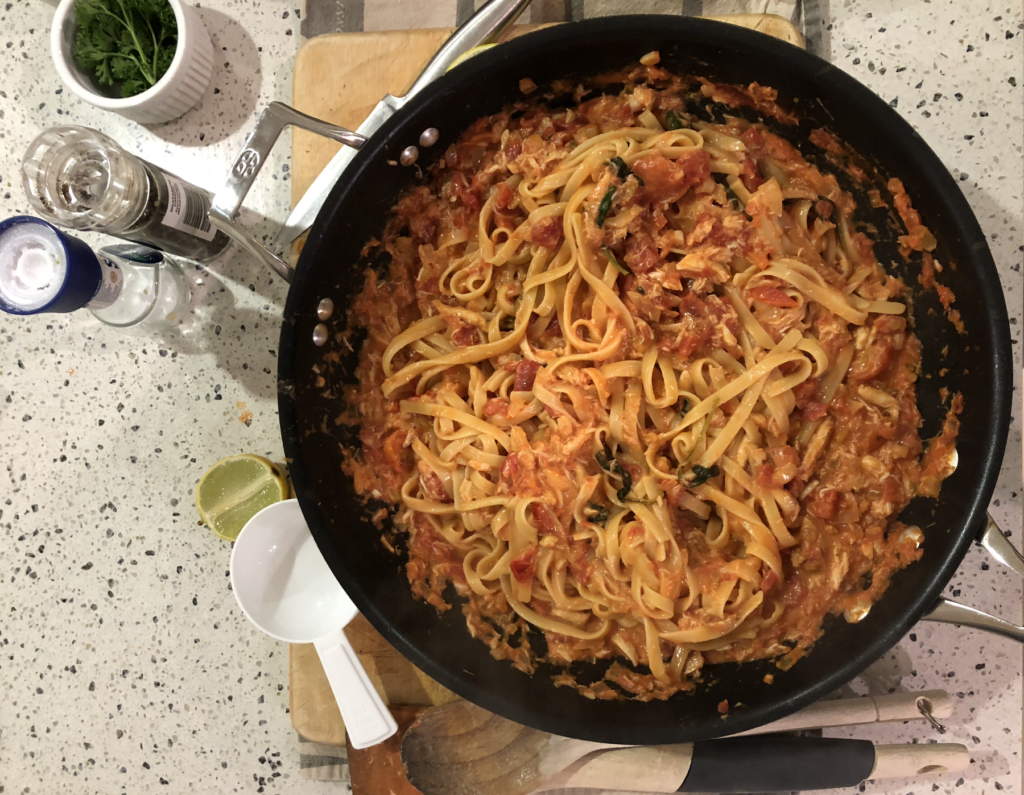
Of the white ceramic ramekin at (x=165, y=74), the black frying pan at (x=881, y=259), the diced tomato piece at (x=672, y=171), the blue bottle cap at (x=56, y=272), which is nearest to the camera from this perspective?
the black frying pan at (x=881, y=259)

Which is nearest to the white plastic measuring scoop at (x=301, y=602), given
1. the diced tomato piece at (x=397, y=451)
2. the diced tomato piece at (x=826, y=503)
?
the diced tomato piece at (x=397, y=451)

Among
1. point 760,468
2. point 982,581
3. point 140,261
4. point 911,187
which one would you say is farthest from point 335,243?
point 982,581

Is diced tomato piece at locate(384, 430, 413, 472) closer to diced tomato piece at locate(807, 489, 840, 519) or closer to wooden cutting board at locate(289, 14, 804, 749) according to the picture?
wooden cutting board at locate(289, 14, 804, 749)

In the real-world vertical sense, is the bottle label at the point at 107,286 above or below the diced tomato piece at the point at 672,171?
below

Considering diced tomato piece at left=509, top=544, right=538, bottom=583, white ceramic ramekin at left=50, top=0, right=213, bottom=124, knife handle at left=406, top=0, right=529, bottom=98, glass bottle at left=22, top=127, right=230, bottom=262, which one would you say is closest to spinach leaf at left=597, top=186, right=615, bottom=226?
knife handle at left=406, top=0, right=529, bottom=98

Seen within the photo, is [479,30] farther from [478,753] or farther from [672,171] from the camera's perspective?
[478,753]

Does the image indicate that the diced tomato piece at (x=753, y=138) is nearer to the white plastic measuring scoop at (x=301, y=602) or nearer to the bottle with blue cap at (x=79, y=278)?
the white plastic measuring scoop at (x=301, y=602)

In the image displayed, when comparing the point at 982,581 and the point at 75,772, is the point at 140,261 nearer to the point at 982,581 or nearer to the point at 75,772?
the point at 75,772

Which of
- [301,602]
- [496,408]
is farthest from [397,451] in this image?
[301,602]
